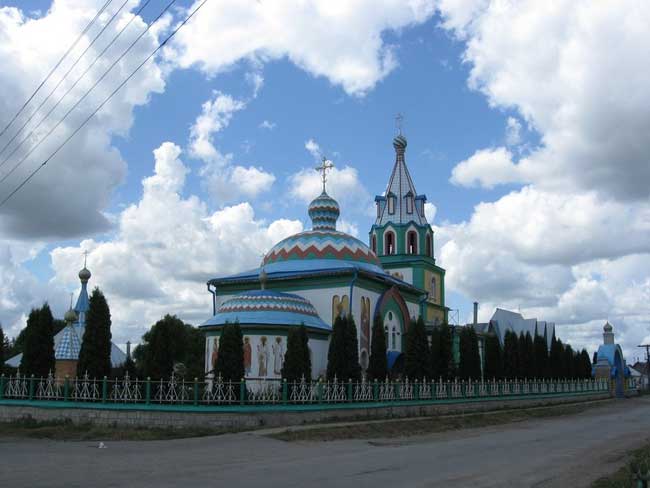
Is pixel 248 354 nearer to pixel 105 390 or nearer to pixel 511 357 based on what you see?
pixel 105 390

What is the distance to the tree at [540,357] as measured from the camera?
3295cm

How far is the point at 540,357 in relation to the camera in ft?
109

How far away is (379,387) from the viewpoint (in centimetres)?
1950

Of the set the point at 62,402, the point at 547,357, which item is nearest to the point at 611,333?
the point at 547,357

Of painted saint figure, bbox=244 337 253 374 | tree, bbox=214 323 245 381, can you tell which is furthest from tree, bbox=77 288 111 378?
painted saint figure, bbox=244 337 253 374

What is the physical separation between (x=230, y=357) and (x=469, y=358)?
12142 mm

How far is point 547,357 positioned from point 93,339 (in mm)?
24342

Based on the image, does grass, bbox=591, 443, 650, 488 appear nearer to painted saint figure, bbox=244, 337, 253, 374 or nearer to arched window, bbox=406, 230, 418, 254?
painted saint figure, bbox=244, 337, 253, 374

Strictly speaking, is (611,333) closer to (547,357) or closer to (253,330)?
(547,357)

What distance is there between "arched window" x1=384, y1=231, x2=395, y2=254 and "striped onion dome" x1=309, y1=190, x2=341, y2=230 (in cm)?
936

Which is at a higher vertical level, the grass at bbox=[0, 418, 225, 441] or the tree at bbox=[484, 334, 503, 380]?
the tree at bbox=[484, 334, 503, 380]

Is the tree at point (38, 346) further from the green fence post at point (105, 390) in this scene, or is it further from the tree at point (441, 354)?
the tree at point (441, 354)

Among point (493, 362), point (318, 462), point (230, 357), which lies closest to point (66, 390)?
point (230, 357)

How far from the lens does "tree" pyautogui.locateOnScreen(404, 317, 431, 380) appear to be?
73.3ft
